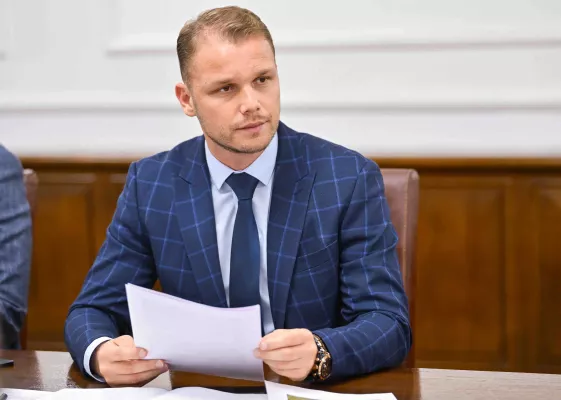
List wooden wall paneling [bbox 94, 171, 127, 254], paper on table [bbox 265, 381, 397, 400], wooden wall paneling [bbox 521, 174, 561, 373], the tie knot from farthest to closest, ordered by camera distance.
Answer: wooden wall paneling [bbox 94, 171, 127, 254] < wooden wall paneling [bbox 521, 174, 561, 373] < the tie knot < paper on table [bbox 265, 381, 397, 400]

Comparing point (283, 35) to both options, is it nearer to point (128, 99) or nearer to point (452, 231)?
point (128, 99)

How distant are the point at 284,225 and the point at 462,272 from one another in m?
1.22

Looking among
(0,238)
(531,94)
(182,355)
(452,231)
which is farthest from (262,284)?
(531,94)

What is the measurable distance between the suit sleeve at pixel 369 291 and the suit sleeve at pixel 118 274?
44 centimetres

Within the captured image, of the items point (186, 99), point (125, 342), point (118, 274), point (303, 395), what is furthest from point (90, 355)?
point (186, 99)

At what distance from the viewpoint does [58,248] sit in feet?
10.2

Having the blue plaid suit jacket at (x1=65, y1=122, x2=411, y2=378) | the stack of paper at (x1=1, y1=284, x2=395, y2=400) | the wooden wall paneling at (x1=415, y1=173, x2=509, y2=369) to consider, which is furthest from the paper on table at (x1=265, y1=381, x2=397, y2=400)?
the wooden wall paneling at (x1=415, y1=173, x2=509, y2=369)

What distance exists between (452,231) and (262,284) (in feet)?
3.89

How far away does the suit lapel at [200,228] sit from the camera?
1.77 m

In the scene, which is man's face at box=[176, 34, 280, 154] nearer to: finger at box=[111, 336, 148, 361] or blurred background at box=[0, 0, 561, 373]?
finger at box=[111, 336, 148, 361]

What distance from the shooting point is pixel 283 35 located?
2873 mm

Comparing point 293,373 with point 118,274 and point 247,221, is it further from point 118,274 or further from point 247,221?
point 118,274

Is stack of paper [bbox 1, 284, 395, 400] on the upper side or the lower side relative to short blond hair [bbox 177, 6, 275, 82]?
lower

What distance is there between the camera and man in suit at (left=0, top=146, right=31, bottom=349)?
203 centimetres
